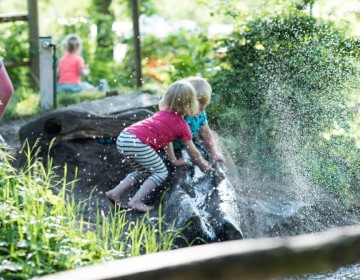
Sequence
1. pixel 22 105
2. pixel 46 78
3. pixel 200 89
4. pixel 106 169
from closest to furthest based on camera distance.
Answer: pixel 200 89 < pixel 106 169 < pixel 46 78 < pixel 22 105

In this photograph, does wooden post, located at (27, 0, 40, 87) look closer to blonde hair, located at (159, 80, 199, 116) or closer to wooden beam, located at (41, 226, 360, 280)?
blonde hair, located at (159, 80, 199, 116)

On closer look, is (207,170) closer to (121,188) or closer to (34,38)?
(121,188)

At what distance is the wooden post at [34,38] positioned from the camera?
1152cm

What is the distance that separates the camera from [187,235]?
6000 millimetres

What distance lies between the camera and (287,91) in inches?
356

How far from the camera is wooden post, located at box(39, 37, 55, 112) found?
34.5ft

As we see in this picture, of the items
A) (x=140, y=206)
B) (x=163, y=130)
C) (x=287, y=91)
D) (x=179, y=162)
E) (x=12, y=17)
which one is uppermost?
(x=12, y=17)

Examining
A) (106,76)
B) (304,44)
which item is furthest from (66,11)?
(304,44)

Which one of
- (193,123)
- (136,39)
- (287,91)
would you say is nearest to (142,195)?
(193,123)

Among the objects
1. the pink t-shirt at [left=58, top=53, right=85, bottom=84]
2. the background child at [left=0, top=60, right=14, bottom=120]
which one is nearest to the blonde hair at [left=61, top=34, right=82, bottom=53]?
the pink t-shirt at [left=58, top=53, right=85, bottom=84]

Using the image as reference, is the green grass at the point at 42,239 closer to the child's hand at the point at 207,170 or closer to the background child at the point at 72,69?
the child's hand at the point at 207,170

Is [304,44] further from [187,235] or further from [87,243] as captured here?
[87,243]

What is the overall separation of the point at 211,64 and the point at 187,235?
4.63 meters

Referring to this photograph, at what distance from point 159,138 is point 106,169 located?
3.15 ft
